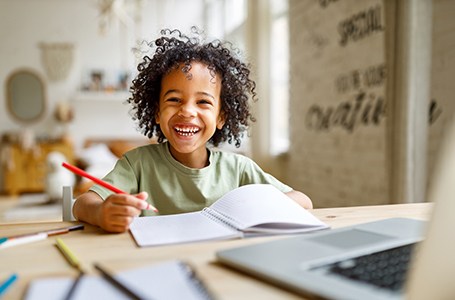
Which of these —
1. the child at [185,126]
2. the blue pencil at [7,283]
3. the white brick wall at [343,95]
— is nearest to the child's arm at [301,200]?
the child at [185,126]

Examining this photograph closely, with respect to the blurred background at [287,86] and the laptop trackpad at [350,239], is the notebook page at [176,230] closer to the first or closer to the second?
the laptop trackpad at [350,239]

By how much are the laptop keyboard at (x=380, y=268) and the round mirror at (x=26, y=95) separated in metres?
6.36

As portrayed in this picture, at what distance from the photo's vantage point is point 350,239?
Result: 0.67 m

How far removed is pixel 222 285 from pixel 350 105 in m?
2.67

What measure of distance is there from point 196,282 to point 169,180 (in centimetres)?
59

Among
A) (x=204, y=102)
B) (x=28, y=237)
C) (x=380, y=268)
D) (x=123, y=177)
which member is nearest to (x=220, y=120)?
(x=204, y=102)

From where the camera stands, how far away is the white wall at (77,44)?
245 inches

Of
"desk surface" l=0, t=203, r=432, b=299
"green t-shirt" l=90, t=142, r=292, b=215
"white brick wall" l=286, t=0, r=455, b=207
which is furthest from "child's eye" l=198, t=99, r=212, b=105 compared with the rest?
"white brick wall" l=286, t=0, r=455, b=207

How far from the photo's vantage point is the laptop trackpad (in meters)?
0.64

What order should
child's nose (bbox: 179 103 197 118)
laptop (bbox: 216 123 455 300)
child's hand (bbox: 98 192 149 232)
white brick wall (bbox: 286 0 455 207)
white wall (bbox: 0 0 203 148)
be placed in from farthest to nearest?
white wall (bbox: 0 0 203 148) → white brick wall (bbox: 286 0 455 207) → child's nose (bbox: 179 103 197 118) → child's hand (bbox: 98 192 149 232) → laptop (bbox: 216 123 455 300)

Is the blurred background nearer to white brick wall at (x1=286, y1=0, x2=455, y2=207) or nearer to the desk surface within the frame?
white brick wall at (x1=286, y1=0, x2=455, y2=207)

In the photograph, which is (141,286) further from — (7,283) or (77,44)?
(77,44)

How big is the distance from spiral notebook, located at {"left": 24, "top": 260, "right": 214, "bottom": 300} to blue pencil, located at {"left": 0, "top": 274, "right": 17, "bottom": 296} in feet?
0.07

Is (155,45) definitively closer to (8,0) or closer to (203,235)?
(203,235)
